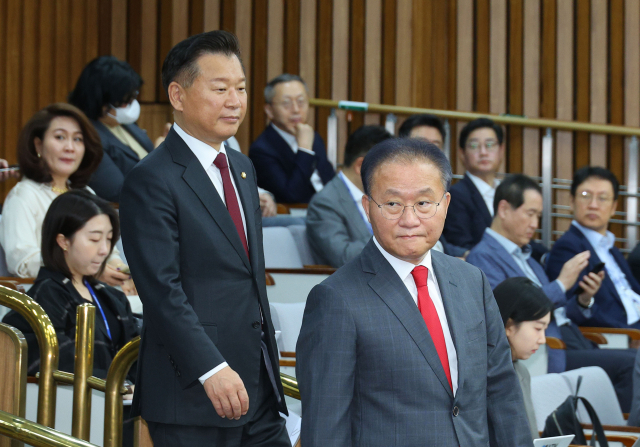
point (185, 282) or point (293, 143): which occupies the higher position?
point (293, 143)

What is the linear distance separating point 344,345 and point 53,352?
864mm

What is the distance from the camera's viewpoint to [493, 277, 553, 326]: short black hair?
2430mm

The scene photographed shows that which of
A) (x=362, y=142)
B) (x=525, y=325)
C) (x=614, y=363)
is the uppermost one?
(x=362, y=142)

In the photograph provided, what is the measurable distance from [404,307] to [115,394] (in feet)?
2.29

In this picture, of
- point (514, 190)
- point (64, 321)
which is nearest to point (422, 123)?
point (514, 190)

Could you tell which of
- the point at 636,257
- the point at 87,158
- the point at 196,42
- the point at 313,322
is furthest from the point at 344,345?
the point at 636,257

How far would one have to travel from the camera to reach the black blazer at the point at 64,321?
7.19ft

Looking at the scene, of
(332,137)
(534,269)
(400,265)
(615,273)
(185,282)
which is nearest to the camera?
(400,265)

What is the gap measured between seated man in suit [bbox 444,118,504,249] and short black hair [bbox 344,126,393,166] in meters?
0.56

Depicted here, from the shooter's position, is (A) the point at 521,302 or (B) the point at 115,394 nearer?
(B) the point at 115,394

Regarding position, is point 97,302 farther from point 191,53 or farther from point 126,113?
point 126,113

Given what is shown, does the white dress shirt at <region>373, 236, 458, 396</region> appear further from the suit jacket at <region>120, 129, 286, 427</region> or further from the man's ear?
the man's ear

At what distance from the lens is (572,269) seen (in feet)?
12.0

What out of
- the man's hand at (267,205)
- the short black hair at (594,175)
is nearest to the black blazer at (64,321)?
the man's hand at (267,205)
